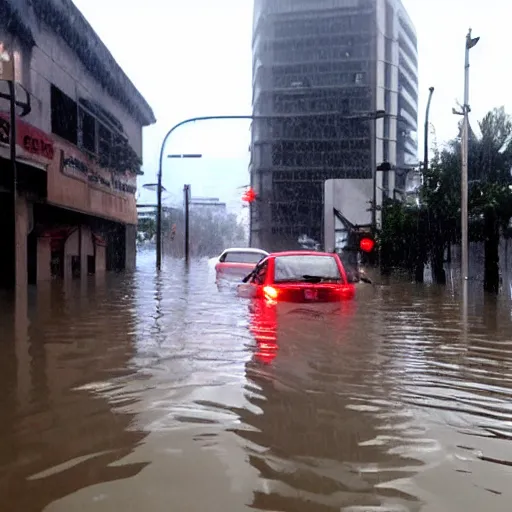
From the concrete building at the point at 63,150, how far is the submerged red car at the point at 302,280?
5873mm

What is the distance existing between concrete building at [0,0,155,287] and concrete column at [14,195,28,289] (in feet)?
0.10

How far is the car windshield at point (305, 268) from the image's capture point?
10.4 m

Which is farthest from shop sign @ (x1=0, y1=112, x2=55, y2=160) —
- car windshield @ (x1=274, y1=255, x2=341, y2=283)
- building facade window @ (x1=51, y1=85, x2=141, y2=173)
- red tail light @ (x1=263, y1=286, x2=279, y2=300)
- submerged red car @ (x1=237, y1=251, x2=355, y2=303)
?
red tail light @ (x1=263, y1=286, x2=279, y2=300)

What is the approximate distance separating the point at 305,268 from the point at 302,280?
12.0 inches

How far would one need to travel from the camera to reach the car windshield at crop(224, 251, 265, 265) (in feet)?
64.3

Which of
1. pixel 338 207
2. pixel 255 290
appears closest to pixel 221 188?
pixel 338 207

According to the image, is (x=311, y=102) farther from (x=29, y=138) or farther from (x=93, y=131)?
(x=29, y=138)

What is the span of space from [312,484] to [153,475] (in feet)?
2.55

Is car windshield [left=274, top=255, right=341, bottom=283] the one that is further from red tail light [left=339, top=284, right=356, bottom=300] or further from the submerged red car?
red tail light [left=339, top=284, right=356, bottom=300]

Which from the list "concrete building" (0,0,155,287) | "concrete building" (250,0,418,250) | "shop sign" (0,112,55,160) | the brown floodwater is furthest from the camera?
"concrete building" (250,0,418,250)

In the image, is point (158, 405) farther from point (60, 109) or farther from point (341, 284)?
point (60, 109)

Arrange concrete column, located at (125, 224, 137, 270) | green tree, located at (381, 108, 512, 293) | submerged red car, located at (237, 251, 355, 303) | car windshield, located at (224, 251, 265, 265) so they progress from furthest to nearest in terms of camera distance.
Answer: concrete column, located at (125, 224, 137, 270), car windshield, located at (224, 251, 265, 265), green tree, located at (381, 108, 512, 293), submerged red car, located at (237, 251, 355, 303)

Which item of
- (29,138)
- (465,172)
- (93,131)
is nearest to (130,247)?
(93,131)

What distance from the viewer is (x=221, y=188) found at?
176125 millimetres
